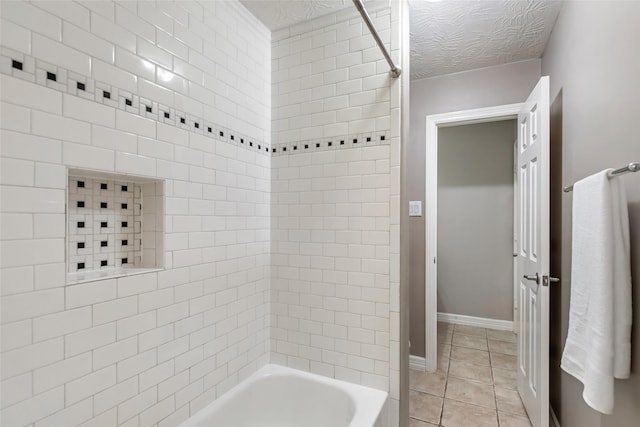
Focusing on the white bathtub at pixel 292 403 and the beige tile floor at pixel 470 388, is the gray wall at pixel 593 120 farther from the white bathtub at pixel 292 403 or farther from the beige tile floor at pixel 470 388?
the white bathtub at pixel 292 403

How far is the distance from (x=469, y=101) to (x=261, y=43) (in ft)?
5.81

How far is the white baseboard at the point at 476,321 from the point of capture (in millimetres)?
3678

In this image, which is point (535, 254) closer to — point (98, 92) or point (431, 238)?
point (431, 238)

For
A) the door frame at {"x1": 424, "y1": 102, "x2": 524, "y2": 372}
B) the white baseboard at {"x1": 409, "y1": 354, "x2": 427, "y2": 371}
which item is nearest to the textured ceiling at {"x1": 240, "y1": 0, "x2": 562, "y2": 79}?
the door frame at {"x1": 424, "y1": 102, "x2": 524, "y2": 372}

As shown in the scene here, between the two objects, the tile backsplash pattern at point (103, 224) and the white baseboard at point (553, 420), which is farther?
the white baseboard at point (553, 420)

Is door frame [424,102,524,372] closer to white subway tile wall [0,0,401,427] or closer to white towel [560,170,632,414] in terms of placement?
white subway tile wall [0,0,401,427]

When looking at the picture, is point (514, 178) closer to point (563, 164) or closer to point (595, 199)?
point (563, 164)

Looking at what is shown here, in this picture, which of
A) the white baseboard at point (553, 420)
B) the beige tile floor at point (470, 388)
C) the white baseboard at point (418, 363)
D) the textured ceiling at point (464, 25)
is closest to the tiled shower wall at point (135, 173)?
the textured ceiling at point (464, 25)

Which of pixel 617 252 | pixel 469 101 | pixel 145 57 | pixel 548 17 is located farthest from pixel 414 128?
pixel 145 57

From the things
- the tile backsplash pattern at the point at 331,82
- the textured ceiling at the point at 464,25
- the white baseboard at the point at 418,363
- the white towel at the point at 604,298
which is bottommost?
the white baseboard at the point at 418,363

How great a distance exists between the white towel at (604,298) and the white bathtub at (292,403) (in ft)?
2.93

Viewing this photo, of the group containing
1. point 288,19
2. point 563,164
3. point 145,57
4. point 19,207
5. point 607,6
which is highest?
point 288,19

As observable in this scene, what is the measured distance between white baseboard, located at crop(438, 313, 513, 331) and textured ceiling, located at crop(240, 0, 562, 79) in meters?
2.88

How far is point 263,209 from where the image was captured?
1947mm
